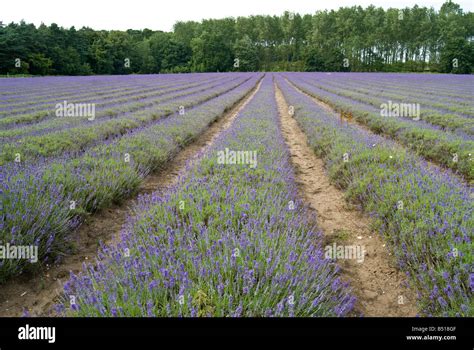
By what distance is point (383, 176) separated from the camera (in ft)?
15.1

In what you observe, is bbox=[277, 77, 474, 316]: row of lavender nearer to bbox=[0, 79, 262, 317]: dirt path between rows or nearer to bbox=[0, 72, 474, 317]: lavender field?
bbox=[0, 72, 474, 317]: lavender field

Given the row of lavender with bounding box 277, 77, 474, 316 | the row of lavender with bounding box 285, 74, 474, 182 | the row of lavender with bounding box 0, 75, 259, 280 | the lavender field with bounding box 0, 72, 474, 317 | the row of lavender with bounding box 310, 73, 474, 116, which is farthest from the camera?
the row of lavender with bounding box 310, 73, 474, 116

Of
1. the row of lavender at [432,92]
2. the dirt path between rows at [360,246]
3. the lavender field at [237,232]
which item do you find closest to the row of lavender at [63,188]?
the lavender field at [237,232]

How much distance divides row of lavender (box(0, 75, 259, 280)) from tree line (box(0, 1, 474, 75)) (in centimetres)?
4666

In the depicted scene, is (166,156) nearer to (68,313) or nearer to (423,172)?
(423,172)

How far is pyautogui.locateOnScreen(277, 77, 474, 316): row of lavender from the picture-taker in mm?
2404

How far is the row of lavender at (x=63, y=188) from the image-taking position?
3.02 m

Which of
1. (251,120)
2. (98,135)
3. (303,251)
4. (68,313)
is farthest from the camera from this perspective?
(251,120)

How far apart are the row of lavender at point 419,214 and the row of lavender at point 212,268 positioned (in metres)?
0.70

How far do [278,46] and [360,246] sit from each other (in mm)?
82698

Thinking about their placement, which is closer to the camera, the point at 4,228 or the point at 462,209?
the point at 4,228

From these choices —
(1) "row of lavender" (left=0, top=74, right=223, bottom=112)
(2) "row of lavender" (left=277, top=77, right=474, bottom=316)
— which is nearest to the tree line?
(1) "row of lavender" (left=0, top=74, right=223, bottom=112)
